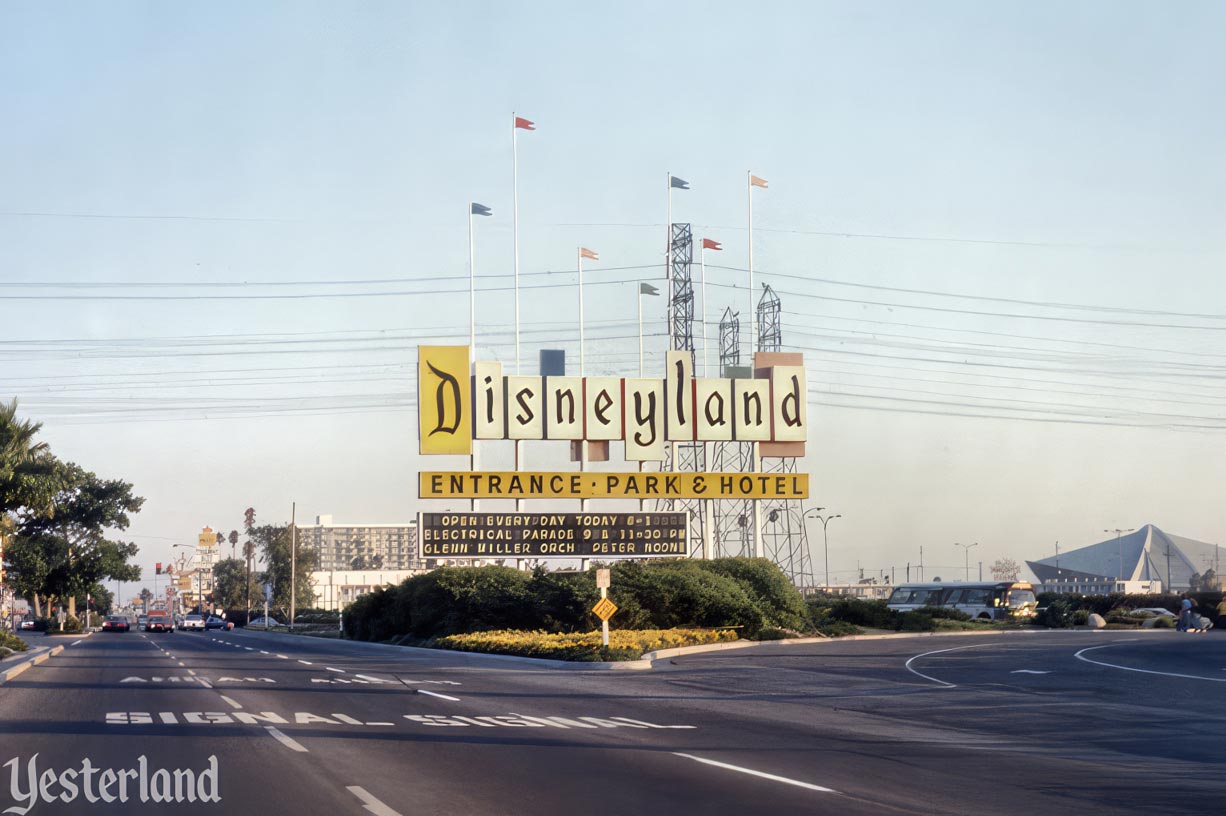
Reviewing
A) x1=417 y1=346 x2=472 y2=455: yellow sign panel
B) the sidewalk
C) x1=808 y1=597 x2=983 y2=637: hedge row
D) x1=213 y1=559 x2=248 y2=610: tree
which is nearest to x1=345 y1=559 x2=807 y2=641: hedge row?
x1=417 y1=346 x2=472 y2=455: yellow sign panel

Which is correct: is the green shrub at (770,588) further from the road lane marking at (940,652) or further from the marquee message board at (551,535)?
the road lane marking at (940,652)

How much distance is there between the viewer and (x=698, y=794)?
34.9 feet

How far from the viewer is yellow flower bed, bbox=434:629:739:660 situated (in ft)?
105

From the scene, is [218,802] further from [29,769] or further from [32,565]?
[32,565]

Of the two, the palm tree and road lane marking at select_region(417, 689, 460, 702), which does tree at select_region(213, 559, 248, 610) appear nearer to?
the palm tree

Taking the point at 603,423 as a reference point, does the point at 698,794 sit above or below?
below

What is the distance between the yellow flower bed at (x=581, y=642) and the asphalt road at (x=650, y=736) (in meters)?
2.73

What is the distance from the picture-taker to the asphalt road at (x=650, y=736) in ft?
34.6

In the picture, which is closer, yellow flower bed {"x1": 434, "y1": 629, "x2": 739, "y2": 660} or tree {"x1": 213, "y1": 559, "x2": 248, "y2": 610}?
yellow flower bed {"x1": 434, "y1": 629, "x2": 739, "y2": 660}

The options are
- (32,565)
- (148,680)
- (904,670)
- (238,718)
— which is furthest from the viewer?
(32,565)

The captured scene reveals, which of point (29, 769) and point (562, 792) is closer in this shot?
point (562, 792)

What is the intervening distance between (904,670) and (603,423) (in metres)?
20.3

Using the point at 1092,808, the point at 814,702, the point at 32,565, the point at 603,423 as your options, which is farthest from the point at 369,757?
the point at 32,565

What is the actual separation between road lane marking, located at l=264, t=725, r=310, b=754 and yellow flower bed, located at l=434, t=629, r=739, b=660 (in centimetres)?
1657
